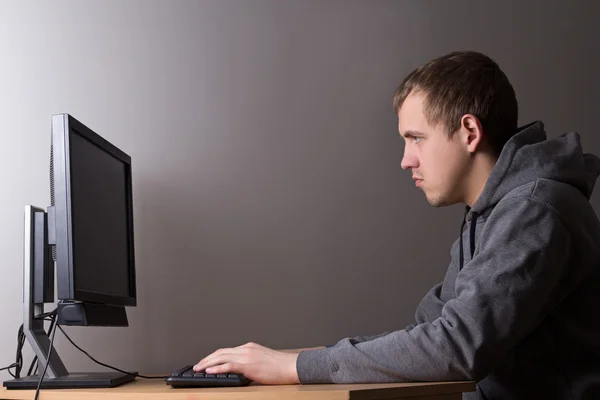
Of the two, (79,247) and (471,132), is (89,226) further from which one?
(471,132)

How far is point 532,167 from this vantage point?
132 cm

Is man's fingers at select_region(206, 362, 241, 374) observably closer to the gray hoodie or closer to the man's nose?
the gray hoodie

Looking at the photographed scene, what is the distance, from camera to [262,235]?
2129 mm

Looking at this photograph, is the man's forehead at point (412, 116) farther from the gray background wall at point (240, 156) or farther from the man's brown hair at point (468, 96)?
the gray background wall at point (240, 156)

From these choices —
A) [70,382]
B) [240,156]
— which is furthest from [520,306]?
[240,156]

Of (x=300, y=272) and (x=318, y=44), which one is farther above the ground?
(x=318, y=44)

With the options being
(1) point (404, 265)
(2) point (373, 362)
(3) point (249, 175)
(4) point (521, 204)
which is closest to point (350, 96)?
(3) point (249, 175)

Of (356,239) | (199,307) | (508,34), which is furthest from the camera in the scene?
(508,34)

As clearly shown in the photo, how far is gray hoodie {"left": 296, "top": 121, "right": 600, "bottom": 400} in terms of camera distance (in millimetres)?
1147

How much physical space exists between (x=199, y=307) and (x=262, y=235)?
0.28 meters

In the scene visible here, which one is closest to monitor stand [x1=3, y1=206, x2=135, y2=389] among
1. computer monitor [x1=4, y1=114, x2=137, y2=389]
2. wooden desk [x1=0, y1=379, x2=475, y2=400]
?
computer monitor [x1=4, y1=114, x2=137, y2=389]

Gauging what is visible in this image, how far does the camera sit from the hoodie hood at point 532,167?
1.32 meters

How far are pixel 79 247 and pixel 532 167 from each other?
89 cm

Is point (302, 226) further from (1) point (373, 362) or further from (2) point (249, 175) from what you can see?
(1) point (373, 362)
